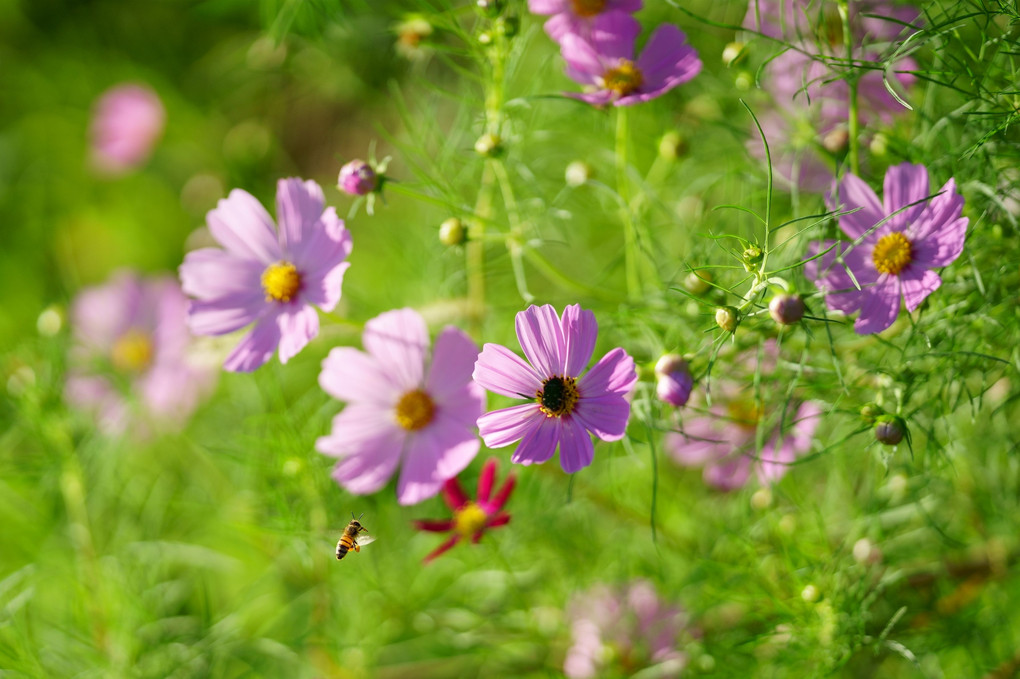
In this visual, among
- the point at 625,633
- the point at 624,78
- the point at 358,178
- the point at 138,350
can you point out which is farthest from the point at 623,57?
the point at 138,350

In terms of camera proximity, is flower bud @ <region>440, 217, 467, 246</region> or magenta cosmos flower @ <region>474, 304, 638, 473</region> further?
flower bud @ <region>440, 217, 467, 246</region>

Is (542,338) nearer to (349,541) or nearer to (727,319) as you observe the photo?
(727,319)

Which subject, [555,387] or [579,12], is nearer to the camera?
[555,387]

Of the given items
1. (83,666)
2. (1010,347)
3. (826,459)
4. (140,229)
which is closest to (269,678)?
(83,666)

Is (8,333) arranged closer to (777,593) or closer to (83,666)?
(83,666)

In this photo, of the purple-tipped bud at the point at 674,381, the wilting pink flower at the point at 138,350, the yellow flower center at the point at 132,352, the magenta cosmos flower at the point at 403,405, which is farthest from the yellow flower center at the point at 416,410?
the yellow flower center at the point at 132,352

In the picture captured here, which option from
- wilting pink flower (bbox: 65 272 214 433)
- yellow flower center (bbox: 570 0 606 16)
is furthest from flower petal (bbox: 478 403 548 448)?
wilting pink flower (bbox: 65 272 214 433)

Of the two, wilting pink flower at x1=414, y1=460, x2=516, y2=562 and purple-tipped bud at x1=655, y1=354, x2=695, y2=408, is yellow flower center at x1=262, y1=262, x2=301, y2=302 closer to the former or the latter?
wilting pink flower at x1=414, y1=460, x2=516, y2=562
